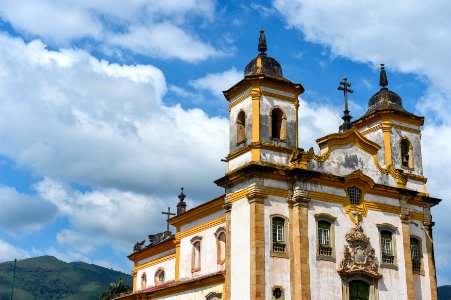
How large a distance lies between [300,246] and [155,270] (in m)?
16.7

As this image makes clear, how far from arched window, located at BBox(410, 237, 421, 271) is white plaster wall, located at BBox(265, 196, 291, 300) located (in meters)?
7.75

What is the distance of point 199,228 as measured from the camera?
3688cm

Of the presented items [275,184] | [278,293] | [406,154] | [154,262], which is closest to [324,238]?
[275,184]

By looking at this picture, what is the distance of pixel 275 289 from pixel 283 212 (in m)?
3.36

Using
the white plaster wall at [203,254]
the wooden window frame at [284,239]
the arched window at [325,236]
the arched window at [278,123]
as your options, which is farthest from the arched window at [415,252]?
the white plaster wall at [203,254]

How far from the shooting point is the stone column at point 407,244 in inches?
1250

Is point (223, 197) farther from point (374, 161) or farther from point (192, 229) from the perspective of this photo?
point (374, 161)

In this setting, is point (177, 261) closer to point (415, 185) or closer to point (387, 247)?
point (387, 247)

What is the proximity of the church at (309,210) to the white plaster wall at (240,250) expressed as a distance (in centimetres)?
4

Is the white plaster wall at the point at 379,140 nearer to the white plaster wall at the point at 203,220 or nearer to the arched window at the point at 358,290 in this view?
the arched window at the point at 358,290

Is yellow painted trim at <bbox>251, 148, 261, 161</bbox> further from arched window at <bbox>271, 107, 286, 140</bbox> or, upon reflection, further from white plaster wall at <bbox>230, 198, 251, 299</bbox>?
white plaster wall at <bbox>230, 198, 251, 299</bbox>

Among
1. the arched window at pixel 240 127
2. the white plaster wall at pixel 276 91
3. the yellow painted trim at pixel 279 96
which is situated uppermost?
the white plaster wall at pixel 276 91

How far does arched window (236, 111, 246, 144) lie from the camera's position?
3164 centimetres

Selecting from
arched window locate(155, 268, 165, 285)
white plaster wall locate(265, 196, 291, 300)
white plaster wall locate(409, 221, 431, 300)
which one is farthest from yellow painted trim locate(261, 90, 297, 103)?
arched window locate(155, 268, 165, 285)
